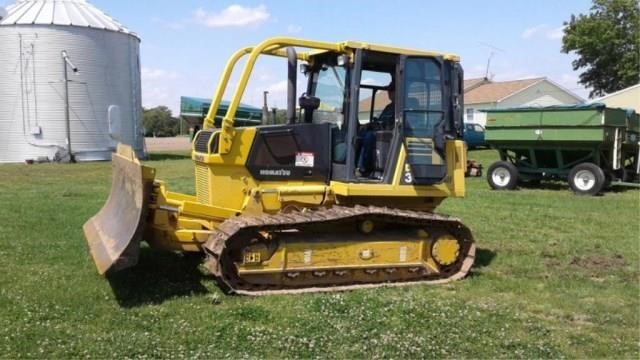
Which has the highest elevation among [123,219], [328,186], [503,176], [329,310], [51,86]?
[51,86]

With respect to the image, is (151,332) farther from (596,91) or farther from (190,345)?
(596,91)

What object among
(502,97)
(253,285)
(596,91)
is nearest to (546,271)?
(253,285)

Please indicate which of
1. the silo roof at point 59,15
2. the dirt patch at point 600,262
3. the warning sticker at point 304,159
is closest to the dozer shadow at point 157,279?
the warning sticker at point 304,159

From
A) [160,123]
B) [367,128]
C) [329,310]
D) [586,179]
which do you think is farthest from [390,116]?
[160,123]

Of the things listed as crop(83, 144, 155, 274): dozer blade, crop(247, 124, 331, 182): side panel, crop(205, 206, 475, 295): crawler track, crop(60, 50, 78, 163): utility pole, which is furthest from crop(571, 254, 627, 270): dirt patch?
crop(60, 50, 78, 163): utility pole

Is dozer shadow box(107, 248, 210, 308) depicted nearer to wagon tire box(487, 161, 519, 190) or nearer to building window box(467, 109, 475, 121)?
wagon tire box(487, 161, 519, 190)

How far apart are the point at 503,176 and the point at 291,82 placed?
39.5 ft

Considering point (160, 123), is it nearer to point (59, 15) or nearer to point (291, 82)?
point (59, 15)

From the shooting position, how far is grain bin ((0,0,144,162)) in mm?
29531

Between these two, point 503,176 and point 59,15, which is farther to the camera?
point 59,15

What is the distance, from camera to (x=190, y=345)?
5.31m

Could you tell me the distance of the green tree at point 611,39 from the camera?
4994 centimetres

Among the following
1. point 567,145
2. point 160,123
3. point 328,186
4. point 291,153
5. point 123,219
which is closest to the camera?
point 123,219

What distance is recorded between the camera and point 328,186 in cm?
765
